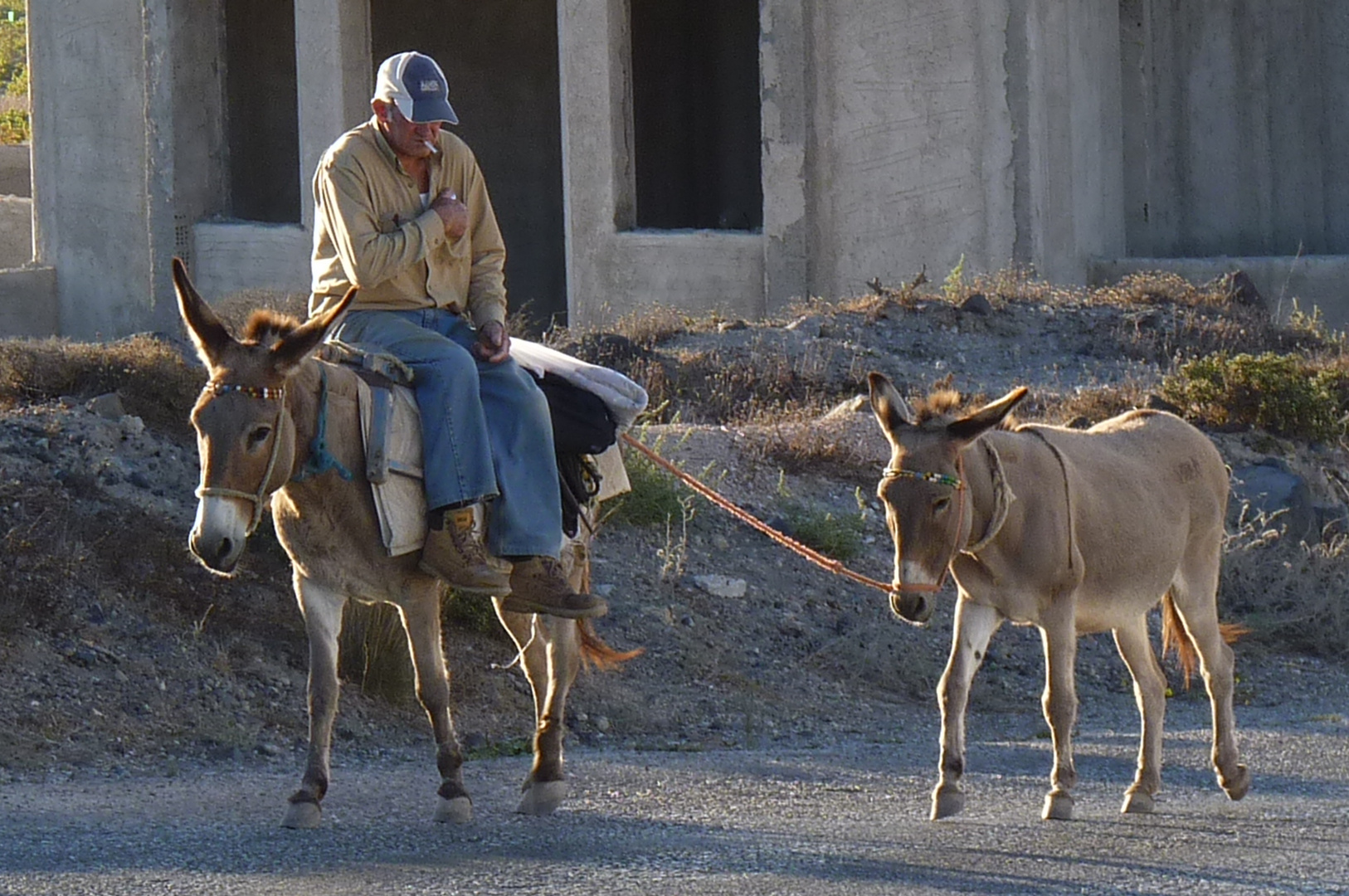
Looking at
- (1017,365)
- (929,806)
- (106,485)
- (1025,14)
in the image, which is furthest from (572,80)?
(929,806)

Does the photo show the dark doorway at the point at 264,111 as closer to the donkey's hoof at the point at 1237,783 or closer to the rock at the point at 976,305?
the rock at the point at 976,305

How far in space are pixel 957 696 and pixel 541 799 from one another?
1.47 m

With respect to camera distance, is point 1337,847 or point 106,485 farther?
point 106,485

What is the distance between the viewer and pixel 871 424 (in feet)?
41.1

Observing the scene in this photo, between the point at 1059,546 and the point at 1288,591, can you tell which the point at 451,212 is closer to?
the point at 1059,546

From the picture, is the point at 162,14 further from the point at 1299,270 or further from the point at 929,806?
the point at 929,806

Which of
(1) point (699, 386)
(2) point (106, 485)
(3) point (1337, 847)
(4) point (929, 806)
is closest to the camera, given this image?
(3) point (1337, 847)

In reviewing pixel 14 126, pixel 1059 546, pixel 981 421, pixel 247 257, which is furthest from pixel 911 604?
pixel 14 126

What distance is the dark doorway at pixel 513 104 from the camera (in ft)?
68.3

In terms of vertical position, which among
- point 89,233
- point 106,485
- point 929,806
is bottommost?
point 929,806

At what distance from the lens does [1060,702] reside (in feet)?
20.3

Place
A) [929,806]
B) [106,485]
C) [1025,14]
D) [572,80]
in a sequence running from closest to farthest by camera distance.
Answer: [929,806] < [106,485] < [1025,14] < [572,80]

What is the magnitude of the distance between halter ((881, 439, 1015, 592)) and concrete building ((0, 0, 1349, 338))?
1037cm

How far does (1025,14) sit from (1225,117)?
3.26 meters
